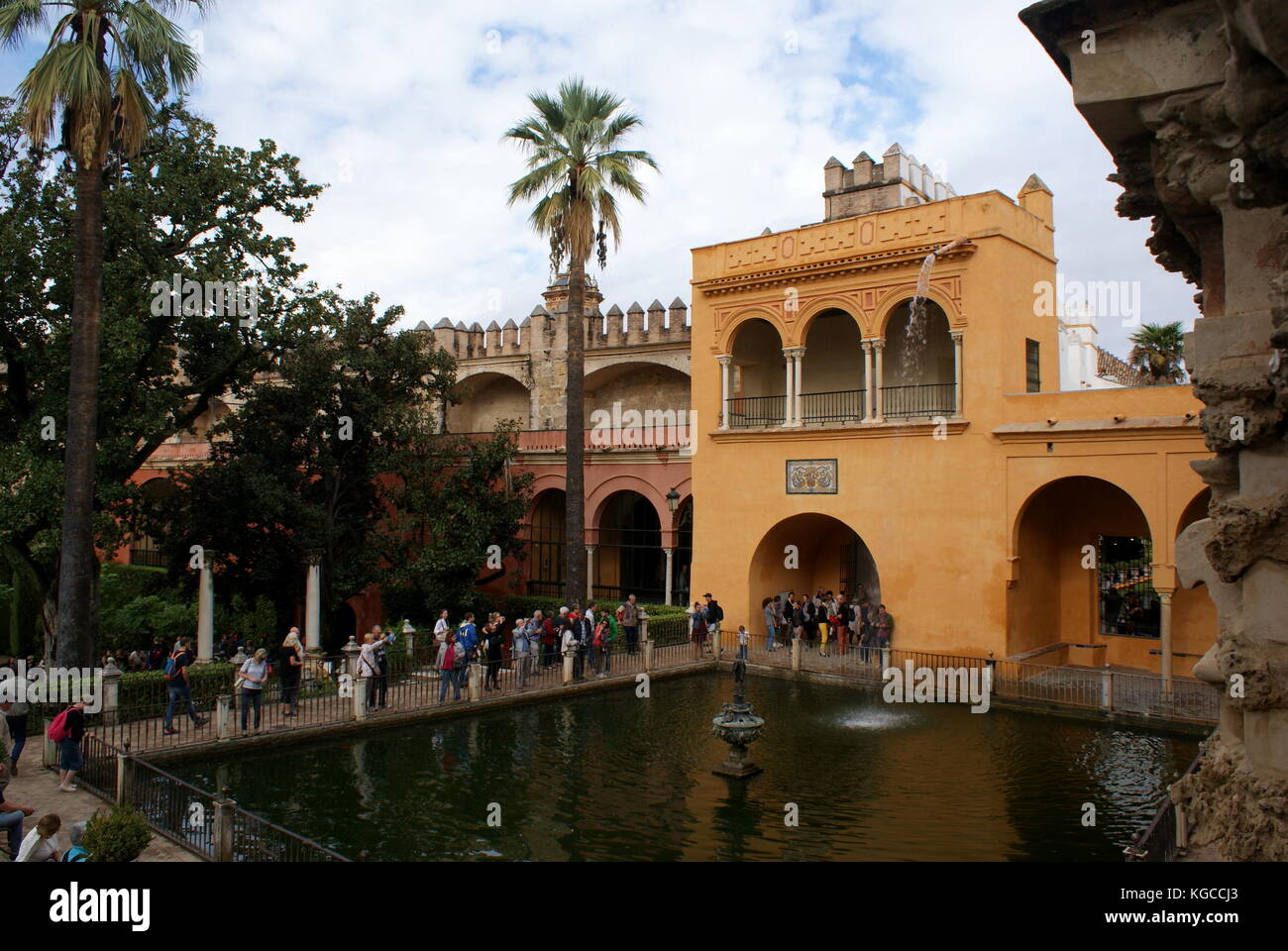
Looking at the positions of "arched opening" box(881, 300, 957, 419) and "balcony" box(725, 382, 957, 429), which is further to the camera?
"arched opening" box(881, 300, 957, 419)

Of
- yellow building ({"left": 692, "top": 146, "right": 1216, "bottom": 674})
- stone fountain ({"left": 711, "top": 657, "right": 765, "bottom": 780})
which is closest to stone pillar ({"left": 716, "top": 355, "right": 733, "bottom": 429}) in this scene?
yellow building ({"left": 692, "top": 146, "right": 1216, "bottom": 674})

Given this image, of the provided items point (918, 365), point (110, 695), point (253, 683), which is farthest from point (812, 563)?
point (110, 695)

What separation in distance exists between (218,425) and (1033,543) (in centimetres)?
1811

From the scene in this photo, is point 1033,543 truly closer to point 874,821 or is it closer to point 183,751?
point 874,821

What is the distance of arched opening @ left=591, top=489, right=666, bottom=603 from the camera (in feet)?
92.9

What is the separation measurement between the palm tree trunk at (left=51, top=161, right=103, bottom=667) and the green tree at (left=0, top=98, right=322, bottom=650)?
2212 millimetres

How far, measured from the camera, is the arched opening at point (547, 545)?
28.5 meters

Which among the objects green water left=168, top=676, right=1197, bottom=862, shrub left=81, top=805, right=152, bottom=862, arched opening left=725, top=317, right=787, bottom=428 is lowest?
green water left=168, top=676, right=1197, bottom=862

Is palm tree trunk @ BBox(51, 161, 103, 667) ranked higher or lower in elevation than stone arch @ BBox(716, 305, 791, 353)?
lower

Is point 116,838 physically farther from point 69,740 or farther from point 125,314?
point 125,314

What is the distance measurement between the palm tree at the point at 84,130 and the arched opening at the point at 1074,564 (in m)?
16.7

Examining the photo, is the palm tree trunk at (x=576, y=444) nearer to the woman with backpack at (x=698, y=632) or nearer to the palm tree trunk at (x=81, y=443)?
the woman with backpack at (x=698, y=632)

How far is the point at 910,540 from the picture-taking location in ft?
63.8

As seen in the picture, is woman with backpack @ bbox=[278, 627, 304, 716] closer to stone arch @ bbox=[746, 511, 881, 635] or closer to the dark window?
stone arch @ bbox=[746, 511, 881, 635]
